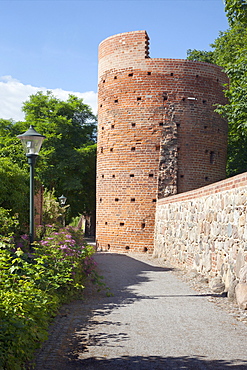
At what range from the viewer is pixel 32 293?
5355 millimetres

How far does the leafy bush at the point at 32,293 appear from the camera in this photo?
389 cm

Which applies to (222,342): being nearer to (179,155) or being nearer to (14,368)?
(14,368)

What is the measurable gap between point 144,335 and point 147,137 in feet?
45.8

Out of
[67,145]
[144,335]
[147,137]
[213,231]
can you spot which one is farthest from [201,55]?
[144,335]

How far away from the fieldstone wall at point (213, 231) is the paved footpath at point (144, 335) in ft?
3.47

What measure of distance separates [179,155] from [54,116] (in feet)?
48.0

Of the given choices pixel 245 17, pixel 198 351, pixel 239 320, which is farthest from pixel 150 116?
pixel 198 351

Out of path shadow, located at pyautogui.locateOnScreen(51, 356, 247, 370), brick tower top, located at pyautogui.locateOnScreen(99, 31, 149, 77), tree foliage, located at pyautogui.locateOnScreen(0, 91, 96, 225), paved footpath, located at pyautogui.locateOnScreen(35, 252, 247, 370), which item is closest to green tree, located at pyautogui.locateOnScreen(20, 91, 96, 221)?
tree foliage, located at pyautogui.locateOnScreen(0, 91, 96, 225)

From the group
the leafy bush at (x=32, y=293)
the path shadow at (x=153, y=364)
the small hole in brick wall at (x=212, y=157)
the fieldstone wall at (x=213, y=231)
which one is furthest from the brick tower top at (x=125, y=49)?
the path shadow at (x=153, y=364)

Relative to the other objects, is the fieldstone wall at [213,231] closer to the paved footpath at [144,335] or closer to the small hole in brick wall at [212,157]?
the paved footpath at [144,335]

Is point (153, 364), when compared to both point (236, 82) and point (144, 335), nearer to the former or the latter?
point (144, 335)

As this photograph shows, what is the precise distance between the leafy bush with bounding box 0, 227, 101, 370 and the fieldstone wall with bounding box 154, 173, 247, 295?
304cm

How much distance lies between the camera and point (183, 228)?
13.4 m

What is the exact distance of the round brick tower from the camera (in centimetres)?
1875
